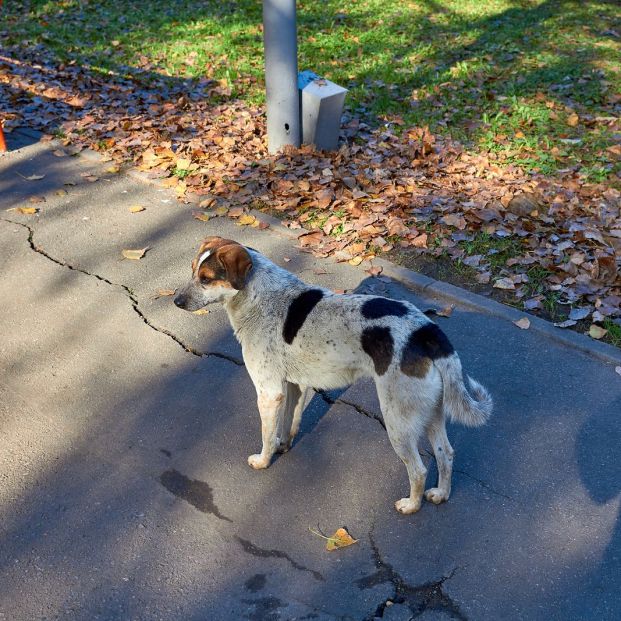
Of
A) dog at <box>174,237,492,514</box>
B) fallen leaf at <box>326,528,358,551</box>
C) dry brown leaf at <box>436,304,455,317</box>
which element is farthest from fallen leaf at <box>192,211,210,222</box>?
fallen leaf at <box>326,528,358,551</box>

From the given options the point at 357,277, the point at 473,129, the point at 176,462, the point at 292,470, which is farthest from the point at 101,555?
the point at 473,129

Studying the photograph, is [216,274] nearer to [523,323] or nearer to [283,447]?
[283,447]

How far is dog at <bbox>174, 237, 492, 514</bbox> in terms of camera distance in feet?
11.0

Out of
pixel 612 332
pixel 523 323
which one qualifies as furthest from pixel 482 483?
pixel 612 332

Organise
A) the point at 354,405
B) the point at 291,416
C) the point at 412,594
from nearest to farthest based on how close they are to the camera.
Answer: the point at 412,594, the point at 291,416, the point at 354,405

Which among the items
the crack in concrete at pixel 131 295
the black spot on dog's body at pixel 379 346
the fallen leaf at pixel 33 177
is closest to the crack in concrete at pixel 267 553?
the black spot on dog's body at pixel 379 346

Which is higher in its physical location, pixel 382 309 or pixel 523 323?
pixel 382 309

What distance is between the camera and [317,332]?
3.59 metres

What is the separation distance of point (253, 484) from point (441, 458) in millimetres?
1062

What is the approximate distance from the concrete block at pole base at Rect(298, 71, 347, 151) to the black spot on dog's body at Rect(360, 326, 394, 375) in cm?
447

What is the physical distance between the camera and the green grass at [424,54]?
331 inches

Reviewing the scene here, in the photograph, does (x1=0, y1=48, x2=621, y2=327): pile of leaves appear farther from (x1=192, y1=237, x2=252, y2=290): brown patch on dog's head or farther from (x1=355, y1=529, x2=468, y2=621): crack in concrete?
(x1=355, y1=529, x2=468, y2=621): crack in concrete

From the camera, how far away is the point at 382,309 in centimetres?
347

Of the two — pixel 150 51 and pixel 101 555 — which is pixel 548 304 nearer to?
pixel 101 555
